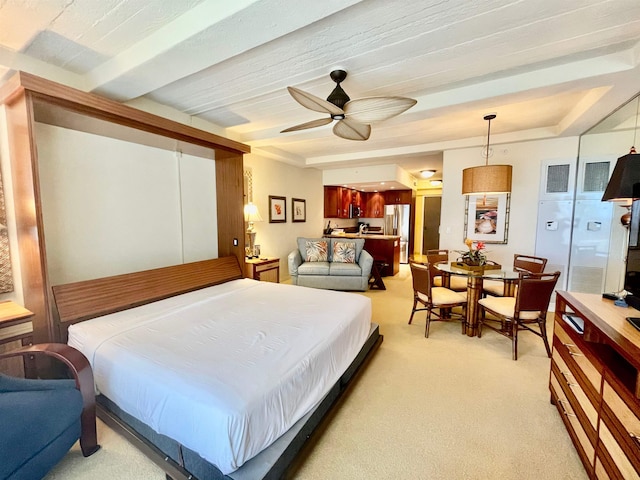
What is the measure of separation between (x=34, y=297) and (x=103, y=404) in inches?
37.0

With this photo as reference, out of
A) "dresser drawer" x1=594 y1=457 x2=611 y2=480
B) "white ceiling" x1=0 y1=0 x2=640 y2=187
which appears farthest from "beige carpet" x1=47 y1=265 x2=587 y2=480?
"white ceiling" x1=0 y1=0 x2=640 y2=187

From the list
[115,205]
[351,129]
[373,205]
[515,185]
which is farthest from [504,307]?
[373,205]

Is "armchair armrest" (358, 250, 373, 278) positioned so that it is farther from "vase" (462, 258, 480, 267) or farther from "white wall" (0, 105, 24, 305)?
"white wall" (0, 105, 24, 305)

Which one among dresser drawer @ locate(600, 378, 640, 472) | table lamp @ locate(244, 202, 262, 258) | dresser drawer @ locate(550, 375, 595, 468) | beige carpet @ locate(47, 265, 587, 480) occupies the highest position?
table lamp @ locate(244, 202, 262, 258)

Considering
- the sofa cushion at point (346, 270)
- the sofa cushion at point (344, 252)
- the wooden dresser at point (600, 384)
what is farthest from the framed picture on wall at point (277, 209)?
the wooden dresser at point (600, 384)

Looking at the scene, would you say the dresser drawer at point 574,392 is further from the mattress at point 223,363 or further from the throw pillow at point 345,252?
the throw pillow at point 345,252

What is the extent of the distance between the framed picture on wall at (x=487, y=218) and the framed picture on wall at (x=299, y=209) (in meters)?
3.25

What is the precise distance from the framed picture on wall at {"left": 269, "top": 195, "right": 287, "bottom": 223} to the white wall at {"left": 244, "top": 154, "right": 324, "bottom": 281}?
81 millimetres

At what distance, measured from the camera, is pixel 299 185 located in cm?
607

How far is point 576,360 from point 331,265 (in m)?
3.70

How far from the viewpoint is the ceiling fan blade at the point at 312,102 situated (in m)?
1.89

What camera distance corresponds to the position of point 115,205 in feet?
8.97

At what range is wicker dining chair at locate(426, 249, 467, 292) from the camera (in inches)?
150

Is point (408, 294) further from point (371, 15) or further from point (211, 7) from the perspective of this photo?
point (211, 7)
